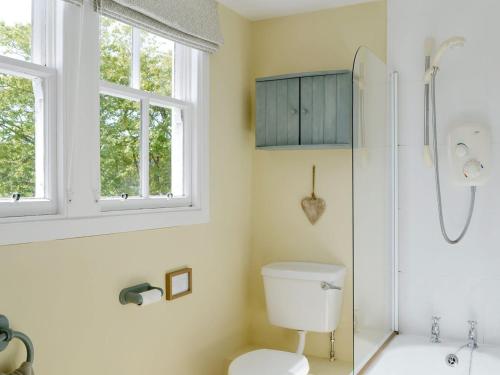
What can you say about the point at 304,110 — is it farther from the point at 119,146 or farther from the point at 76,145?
the point at 76,145

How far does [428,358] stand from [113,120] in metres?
1.95

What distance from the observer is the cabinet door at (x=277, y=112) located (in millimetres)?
2686

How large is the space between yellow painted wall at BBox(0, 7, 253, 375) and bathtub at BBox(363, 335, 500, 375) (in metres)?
0.91

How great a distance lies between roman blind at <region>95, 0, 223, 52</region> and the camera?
74.7 inches

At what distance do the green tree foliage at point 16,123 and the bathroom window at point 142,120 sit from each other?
305mm

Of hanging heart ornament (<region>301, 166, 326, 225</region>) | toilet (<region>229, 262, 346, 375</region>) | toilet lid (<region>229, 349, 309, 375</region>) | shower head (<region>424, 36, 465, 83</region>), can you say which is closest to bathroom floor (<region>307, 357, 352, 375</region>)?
toilet (<region>229, 262, 346, 375</region>)

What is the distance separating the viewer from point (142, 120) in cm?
217

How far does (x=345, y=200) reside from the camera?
277cm

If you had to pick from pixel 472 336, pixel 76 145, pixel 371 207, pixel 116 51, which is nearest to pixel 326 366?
pixel 472 336

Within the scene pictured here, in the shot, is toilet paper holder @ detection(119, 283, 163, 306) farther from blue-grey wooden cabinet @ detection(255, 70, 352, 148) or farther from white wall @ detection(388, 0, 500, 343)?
white wall @ detection(388, 0, 500, 343)

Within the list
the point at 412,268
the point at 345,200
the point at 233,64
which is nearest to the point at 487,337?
the point at 412,268

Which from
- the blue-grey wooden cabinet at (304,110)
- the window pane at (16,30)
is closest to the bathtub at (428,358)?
the blue-grey wooden cabinet at (304,110)

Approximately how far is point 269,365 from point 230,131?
130 centimetres

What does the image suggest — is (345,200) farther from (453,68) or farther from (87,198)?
(87,198)
